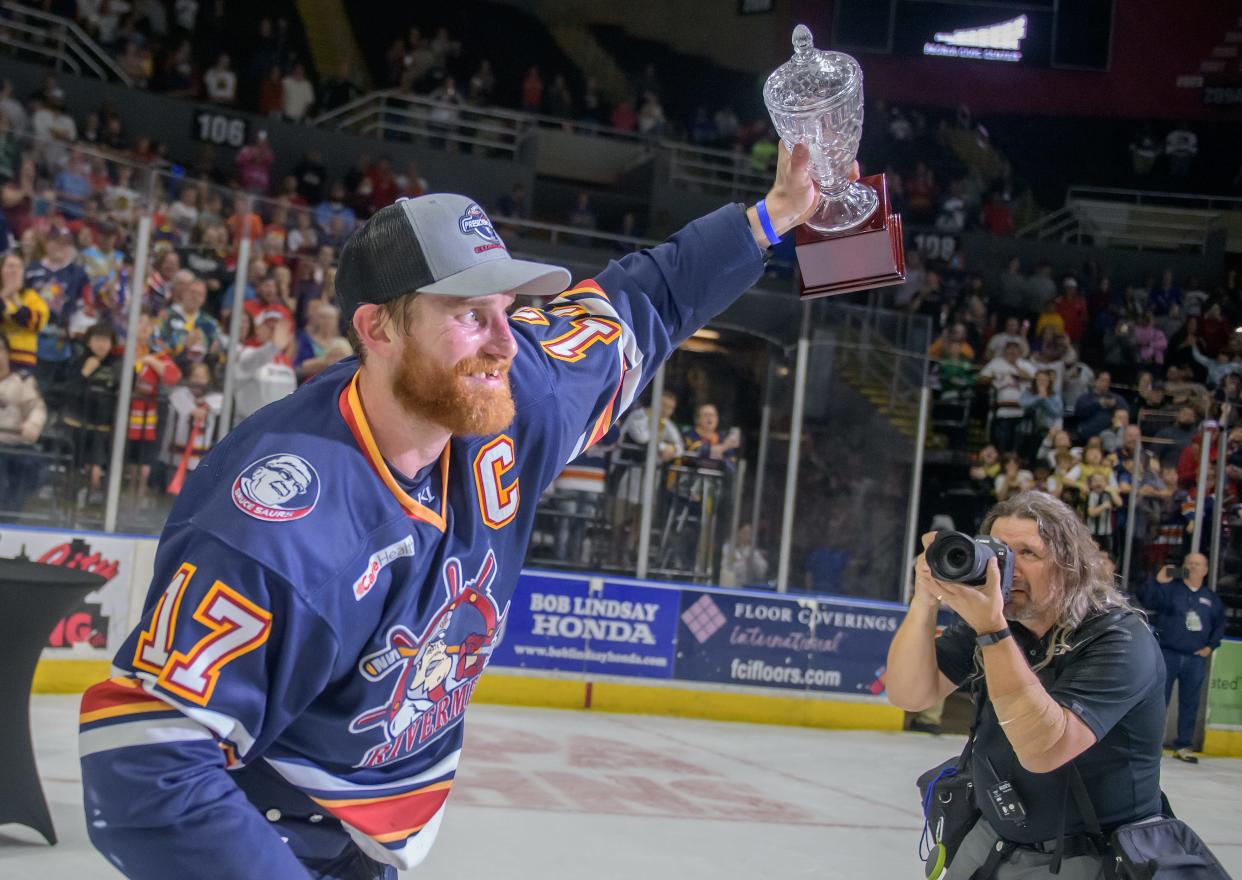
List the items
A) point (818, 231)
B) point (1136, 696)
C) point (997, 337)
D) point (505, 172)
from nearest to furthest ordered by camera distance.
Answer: point (818, 231) < point (1136, 696) < point (997, 337) < point (505, 172)

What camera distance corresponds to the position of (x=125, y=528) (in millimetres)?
7605

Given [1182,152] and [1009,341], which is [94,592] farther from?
[1182,152]

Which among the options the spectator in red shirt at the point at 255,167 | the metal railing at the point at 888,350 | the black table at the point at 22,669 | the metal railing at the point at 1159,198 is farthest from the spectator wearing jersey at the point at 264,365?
the metal railing at the point at 1159,198

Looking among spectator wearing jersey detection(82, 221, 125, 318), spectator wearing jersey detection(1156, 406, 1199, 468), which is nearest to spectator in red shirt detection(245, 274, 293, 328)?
spectator wearing jersey detection(82, 221, 125, 318)

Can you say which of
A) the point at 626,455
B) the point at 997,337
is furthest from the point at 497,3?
the point at 626,455

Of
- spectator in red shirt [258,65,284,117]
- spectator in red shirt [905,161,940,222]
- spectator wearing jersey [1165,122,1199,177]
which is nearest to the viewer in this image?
spectator in red shirt [258,65,284,117]

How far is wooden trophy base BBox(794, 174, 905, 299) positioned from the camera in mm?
2096

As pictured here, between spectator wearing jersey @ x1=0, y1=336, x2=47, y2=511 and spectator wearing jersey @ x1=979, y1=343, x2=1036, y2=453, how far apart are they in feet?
23.1

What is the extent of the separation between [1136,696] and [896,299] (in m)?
13.5

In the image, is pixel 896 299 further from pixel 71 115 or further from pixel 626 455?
pixel 71 115

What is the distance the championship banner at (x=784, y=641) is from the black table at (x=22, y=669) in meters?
5.63

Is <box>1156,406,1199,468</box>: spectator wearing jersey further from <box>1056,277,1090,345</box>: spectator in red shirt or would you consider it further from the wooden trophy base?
the wooden trophy base

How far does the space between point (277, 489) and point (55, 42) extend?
15844 mm

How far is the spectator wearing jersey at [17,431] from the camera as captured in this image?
23.0 ft
